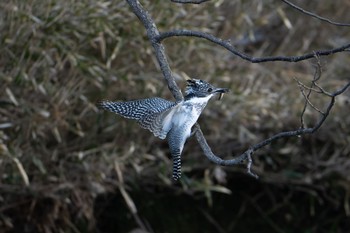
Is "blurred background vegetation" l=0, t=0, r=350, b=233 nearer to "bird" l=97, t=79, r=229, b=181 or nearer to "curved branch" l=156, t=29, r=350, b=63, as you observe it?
"bird" l=97, t=79, r=229, b=181

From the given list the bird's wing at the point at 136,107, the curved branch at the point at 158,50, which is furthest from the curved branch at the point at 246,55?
the bird's wing at the point at 136,107

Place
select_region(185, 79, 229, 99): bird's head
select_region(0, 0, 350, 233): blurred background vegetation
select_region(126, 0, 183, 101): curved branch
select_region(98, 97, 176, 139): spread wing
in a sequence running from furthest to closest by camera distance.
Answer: select_region(0, 0, 350, 233): blurred background vegetation → select_region(185, 79, 229, 99): bird's head → select_region(98, 97, 176, 139): spread wing → select_region(126, 0, 183, 101): curved branch

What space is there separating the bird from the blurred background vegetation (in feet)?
4.04

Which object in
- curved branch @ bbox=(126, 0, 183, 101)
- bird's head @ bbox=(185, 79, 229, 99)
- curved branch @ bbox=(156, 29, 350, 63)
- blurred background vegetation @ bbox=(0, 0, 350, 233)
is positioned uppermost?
curved branch @ bbox=(156, 29, 350, 63)

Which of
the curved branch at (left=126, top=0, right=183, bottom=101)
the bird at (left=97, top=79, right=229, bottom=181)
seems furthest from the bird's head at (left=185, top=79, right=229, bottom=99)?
the curved branch at (left=126, top=0, right=183, bottom=101)

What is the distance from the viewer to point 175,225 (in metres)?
5.38

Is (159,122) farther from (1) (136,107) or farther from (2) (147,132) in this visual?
(2) (147,132)

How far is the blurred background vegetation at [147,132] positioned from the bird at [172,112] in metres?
1.23

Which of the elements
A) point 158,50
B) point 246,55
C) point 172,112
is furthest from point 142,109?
point 246,55

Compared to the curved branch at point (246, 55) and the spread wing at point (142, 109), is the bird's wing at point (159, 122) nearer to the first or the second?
the spread wing at point (142, 109)

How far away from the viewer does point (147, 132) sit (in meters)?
4.68

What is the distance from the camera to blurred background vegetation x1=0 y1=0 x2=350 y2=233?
161 inches

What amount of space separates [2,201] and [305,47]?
240 centimetres

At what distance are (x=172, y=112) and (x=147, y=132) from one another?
176 cm
